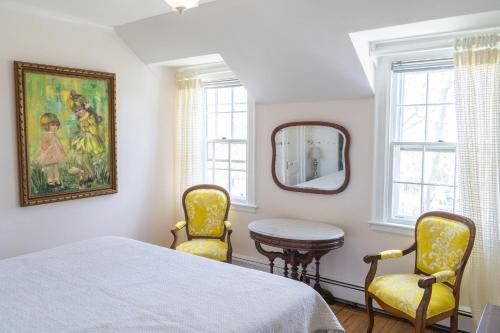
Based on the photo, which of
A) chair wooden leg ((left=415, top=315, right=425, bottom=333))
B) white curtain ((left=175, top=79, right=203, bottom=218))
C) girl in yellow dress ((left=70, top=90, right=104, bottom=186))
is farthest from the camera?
white curtain ((left=175, top=79, right=203, bottom=218))

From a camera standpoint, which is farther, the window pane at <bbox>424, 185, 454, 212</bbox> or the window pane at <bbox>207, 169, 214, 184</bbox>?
the window pane at <bbox>207, 169, 214, 184</bbox>

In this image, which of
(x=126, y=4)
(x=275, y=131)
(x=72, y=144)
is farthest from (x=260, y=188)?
(x=126, y=4)

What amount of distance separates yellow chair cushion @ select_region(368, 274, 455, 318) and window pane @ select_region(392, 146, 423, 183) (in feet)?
2.71

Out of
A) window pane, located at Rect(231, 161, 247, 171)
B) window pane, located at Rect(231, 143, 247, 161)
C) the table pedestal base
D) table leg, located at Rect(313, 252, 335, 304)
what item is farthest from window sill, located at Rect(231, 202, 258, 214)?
table leg, located at Rect(313, 252, 335, 304)

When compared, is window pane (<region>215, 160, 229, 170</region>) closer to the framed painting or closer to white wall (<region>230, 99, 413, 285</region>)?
white wall (<region>230, 99, 413, 285</region>)

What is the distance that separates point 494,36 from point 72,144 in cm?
337

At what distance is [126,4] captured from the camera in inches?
120

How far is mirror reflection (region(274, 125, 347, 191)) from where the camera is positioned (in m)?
3.56

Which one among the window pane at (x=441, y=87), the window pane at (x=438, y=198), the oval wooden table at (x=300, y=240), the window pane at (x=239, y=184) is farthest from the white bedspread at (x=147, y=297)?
the window pane at (x=441, y=87)

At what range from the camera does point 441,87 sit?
10.3 ft

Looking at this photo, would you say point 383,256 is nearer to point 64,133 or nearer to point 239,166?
point 239,166

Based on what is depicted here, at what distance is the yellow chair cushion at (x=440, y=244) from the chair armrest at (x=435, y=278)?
6.1 inches

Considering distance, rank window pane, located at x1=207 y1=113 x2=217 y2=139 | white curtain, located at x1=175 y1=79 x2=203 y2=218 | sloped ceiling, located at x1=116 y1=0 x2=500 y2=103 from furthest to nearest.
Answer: window pane, located at x1=207 y1=113 x2=217 y2=139, white curtain, located at x1=175 y1=79 x2=203 y2=218, sloped ceiling, located at x1=116 y1=0 x2=500 y2=103

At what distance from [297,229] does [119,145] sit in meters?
1.91
